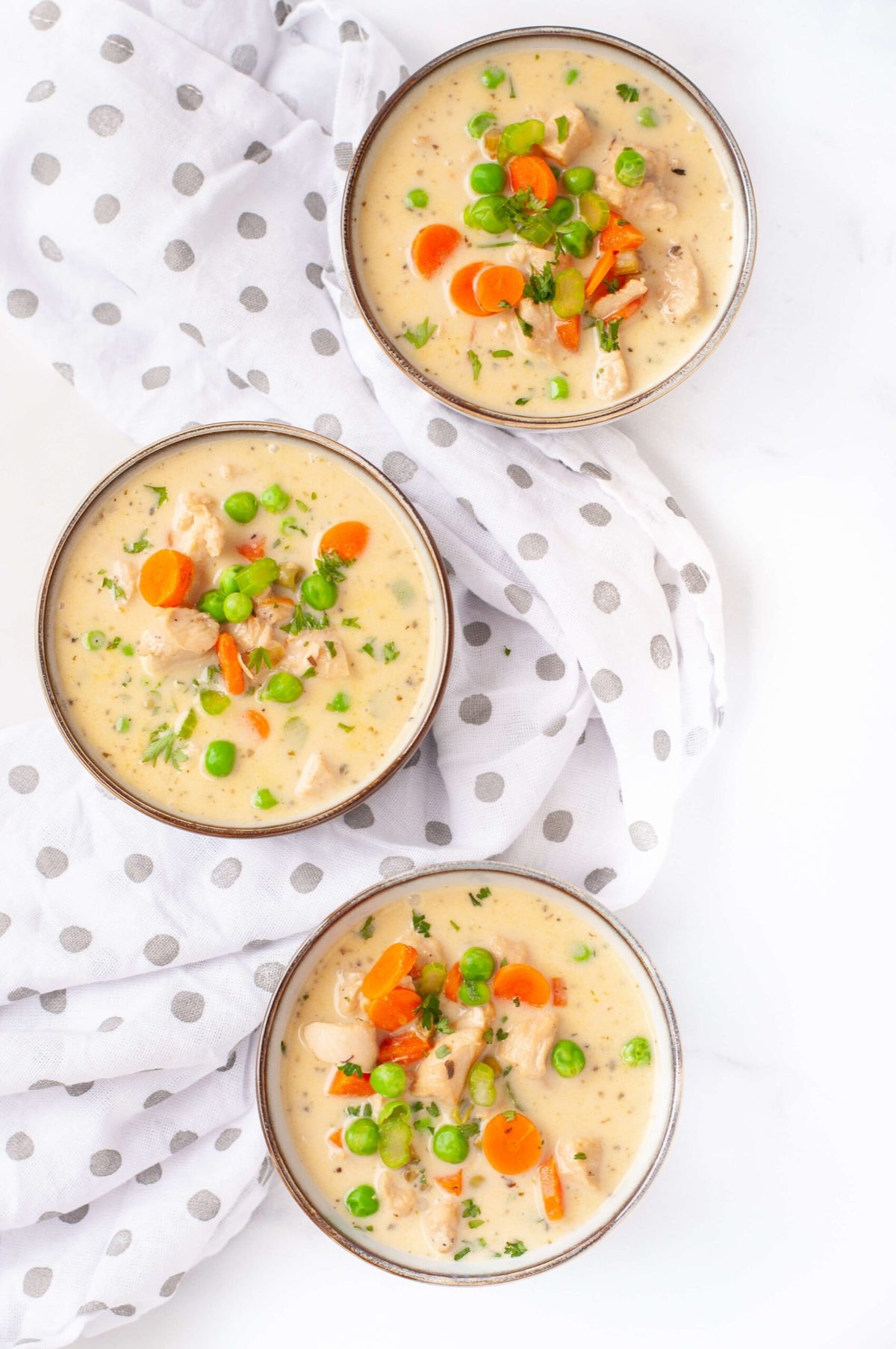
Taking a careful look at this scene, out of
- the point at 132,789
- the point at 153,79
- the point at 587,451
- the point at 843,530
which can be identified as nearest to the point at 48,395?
the point at 153,79

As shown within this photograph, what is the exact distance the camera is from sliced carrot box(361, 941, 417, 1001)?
281cm

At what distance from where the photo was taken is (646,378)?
9.77 ft

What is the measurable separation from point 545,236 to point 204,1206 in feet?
9.00

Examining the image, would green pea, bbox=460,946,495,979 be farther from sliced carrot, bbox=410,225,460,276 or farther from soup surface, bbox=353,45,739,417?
sliced carrot, bbox=410,225,460,276

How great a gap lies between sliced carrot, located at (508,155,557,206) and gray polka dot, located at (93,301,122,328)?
3.85 feet

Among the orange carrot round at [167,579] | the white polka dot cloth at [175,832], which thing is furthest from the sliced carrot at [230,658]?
the white polka dot cloth at [175,832]

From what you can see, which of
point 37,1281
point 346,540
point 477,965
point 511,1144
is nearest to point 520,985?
point 477,965

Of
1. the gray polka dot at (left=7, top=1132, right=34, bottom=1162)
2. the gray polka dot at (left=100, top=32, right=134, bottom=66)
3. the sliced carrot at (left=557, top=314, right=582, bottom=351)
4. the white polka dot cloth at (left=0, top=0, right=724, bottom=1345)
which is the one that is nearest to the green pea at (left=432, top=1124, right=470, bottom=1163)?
the white polka dot cloth at (left=0, top=0, right=724, bottom=1345)

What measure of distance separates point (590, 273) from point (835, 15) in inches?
43.6

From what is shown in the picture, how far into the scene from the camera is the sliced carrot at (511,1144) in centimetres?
277

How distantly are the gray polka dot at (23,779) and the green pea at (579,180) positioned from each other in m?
2.15

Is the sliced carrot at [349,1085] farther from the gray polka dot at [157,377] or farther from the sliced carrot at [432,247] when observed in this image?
the sliced carrot at [432,247]

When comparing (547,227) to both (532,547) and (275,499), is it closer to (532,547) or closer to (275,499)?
(532,547)

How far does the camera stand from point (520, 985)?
2.81m
